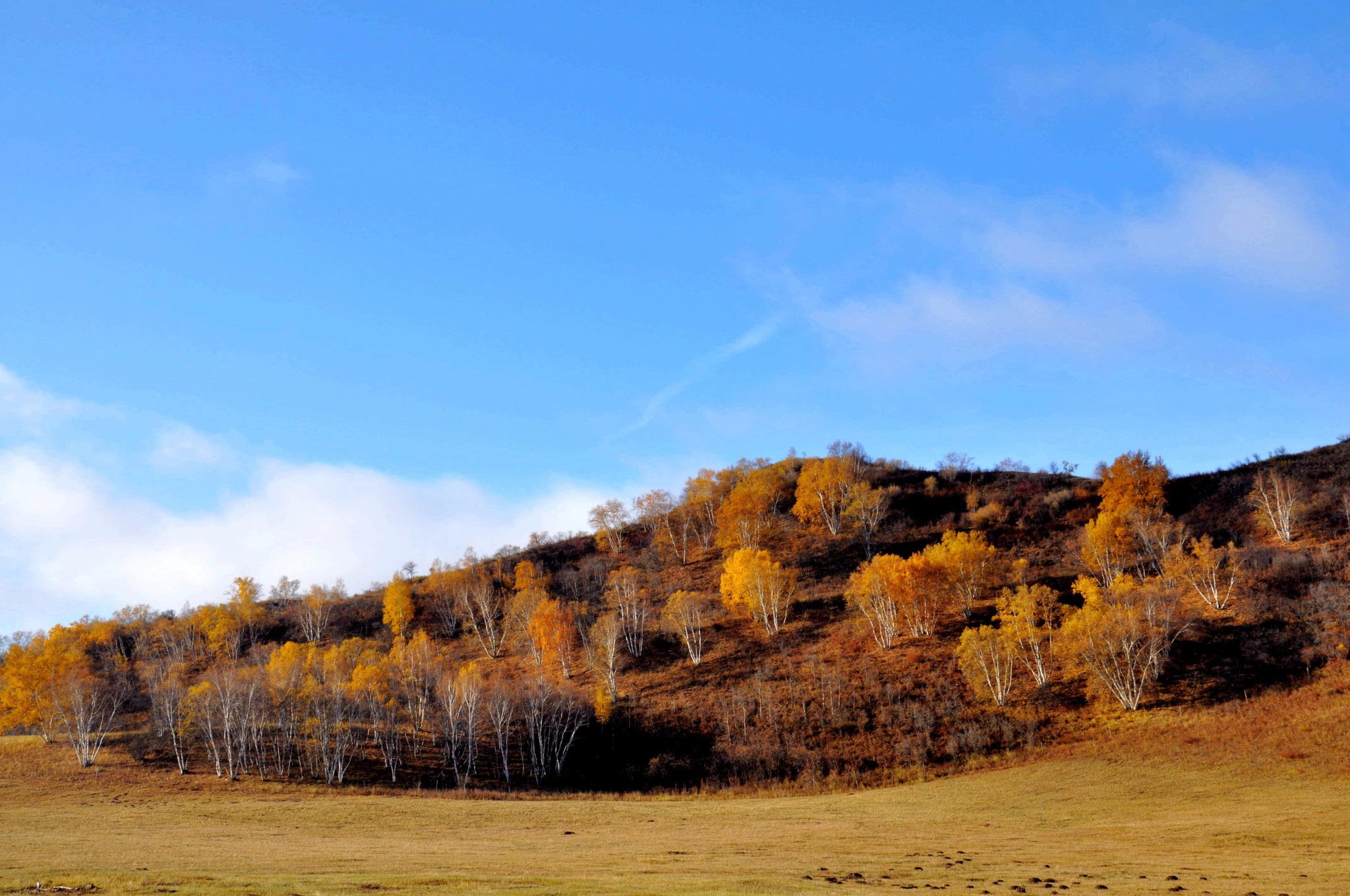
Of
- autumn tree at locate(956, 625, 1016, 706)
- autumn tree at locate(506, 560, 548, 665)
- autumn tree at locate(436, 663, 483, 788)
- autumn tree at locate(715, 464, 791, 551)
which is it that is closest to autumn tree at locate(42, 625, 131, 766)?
autumn tree at locate(436, 663, 483, 788)

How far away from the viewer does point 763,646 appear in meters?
92.3

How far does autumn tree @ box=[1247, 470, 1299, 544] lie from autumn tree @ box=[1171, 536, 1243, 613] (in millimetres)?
9407

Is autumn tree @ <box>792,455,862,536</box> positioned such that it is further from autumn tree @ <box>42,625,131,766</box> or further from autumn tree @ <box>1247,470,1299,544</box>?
autumn tree @ <box>42,625,131,766</box>

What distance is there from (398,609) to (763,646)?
6237 centimetres

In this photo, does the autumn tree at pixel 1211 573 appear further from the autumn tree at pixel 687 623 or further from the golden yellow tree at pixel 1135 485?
the autumn tree at pixel 687 623

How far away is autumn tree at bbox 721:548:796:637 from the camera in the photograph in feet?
317

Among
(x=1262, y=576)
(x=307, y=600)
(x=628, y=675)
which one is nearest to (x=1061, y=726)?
(x=1262, y=576)

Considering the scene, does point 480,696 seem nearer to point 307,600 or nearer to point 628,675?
point 628,675

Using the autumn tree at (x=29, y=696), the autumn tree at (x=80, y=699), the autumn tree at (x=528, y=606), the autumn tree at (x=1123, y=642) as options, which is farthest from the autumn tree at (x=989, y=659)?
the autumn tree at (x=29, y=696)

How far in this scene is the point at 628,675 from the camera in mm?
91500

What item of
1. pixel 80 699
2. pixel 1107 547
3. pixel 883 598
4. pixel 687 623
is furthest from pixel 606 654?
pixel 1107 547

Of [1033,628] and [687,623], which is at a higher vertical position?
[687,623]

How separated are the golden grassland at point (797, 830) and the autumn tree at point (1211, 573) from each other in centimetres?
1578

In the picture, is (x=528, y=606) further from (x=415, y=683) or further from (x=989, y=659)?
(x=989, y=659)
